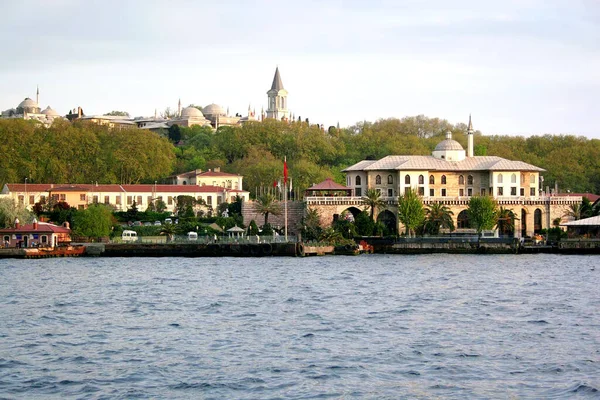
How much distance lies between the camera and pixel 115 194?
93312mm

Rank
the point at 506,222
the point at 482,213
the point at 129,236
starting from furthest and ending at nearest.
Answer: the point at 506,222 → the point at 482,213 → the point at 129,236

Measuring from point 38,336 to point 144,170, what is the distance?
235 ft

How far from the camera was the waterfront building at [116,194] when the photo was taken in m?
91.2

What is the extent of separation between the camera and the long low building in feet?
299

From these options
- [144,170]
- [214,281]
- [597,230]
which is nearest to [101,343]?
[214,281]

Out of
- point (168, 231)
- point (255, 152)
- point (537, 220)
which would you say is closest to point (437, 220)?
point (537, 220)

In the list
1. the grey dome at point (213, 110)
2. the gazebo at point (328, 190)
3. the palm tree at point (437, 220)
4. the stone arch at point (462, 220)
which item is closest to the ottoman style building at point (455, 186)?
Answer: the stone arch at point (462, 220)

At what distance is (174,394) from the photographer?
2422cm

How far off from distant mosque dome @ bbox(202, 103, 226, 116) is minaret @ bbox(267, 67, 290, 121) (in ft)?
23.3

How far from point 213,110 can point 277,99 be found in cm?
972

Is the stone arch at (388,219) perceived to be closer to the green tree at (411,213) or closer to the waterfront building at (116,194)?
the green tree at (411,213)

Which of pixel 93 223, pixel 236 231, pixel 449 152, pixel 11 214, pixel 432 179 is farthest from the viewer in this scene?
pixel 449 152

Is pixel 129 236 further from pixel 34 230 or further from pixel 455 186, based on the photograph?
pixel 455 186

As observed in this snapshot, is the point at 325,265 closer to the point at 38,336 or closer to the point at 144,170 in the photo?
the point at 38,336
